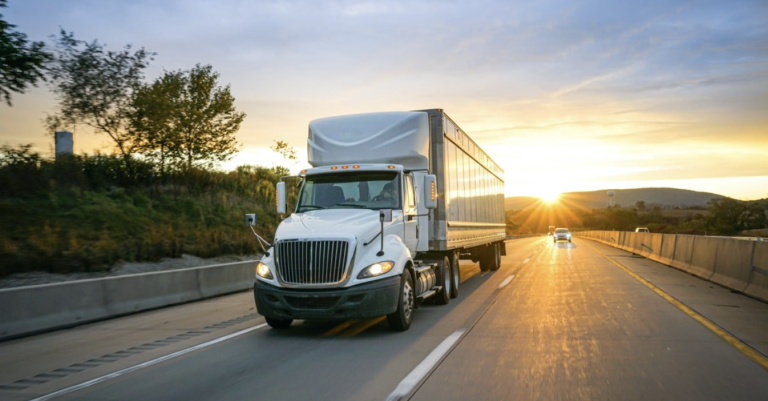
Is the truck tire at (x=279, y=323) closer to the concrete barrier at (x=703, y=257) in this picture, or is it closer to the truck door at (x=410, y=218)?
the truck door at (x=410, y=218)

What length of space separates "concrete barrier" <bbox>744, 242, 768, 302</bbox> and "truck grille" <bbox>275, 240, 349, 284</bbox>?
8716 millimetres

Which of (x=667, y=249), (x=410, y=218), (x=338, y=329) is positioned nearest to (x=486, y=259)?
(x=667, y=249)

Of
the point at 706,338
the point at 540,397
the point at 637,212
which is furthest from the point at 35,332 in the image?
the point at 637,212

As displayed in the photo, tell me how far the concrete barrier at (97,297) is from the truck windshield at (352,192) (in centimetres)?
382

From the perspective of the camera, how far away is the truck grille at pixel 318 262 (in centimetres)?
865

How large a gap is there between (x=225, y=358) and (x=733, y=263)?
12.9 m

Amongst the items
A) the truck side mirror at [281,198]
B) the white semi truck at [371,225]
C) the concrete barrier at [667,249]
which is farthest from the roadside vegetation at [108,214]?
the concrete barrier at [667,249]

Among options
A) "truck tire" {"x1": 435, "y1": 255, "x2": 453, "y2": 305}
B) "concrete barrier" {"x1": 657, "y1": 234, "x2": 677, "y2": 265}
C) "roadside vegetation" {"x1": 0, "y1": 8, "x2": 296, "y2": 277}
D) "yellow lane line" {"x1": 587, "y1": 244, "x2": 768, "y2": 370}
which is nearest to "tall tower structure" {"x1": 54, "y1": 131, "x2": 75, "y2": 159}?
"roadside vegetation" {"x1": 0, "y1": 8, "x2": 296, "y2": 277}

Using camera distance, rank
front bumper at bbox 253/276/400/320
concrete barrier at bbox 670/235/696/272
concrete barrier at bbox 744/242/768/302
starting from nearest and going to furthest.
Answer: front bumper at bbox 253/276/400/320 < concrete barrier at bbox 744/242/768/302 < concrete barrier at bbox 670/235/696/272

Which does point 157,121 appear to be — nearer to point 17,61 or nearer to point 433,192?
point 17,61

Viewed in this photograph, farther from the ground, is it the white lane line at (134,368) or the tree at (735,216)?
the tree at (735,216)

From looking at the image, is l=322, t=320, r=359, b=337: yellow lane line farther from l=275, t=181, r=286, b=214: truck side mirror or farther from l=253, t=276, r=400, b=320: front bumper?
l=275, t=181, r=286, b=214: truck side mirror

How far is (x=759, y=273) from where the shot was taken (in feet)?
42.9

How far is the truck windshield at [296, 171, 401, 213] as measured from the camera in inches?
413
